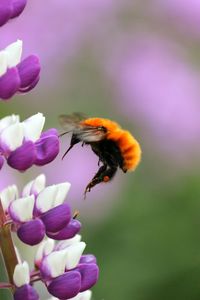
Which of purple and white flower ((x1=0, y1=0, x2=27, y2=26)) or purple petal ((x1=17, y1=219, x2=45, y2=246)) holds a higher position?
purple and white flower ((x1=0, y1=0, x2=27, y2=26))

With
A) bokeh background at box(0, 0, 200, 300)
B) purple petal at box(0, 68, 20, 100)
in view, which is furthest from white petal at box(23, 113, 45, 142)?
bokeh background at box(0, 0, 200, 300)

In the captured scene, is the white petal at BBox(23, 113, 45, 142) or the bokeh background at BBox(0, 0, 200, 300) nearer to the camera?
the white petal at BBox(23, 113, 45, 142)

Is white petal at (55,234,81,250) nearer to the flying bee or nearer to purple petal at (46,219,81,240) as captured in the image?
purple petal at (46,219,81,240)

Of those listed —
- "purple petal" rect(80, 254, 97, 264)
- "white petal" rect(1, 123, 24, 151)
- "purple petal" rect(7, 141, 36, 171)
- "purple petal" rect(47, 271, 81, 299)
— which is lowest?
"purple petal" rect(47, 271, 81, 299)

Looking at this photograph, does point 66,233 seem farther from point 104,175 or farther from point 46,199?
point 104,175

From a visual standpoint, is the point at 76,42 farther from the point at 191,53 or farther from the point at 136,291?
the point at 136,291

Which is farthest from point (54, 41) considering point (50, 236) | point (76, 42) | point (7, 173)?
point (50, 236)
